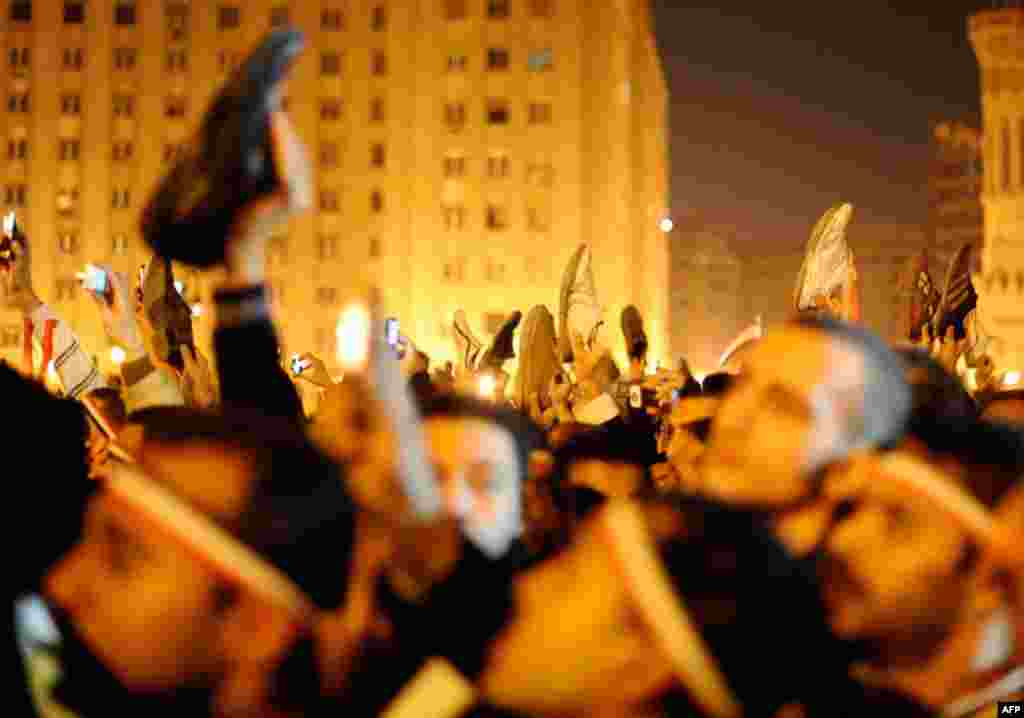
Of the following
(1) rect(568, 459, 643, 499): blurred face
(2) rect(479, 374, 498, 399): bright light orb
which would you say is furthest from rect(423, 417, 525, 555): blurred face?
(2) rect(479, 374, 498, 399): bright light orb

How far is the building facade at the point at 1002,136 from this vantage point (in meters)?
89.1

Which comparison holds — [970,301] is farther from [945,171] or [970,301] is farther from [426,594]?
[945,171]

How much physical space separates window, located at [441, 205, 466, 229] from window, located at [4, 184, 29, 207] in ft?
65.4

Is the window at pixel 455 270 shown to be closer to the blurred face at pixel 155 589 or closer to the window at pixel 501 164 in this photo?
the window at pixel 501 164

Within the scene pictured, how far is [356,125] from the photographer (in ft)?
262

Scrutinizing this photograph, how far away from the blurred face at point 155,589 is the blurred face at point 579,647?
54cm

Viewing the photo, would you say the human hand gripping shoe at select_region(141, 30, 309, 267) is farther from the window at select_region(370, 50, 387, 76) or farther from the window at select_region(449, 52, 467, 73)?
the window at select_region(370, 50, 387, 76)

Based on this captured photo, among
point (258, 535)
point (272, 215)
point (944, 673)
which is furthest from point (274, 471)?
point (944, 673)

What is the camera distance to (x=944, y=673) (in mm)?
3400

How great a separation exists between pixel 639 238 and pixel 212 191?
8612 centimetres

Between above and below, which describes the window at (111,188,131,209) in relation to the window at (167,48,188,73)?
below

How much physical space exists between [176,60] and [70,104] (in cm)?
551

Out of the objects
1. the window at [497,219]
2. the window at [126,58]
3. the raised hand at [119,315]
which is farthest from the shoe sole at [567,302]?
the window at [126,58]

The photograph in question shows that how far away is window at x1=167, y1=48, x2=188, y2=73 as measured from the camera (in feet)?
259
